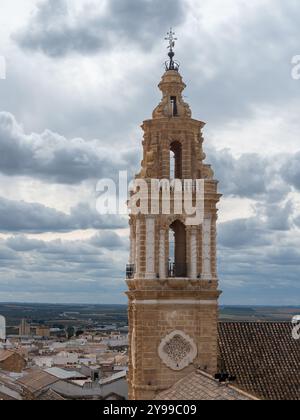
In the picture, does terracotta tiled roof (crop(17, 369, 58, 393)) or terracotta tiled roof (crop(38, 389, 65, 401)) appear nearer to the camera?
terracotta tiled roof (crop(38, 389, 65, 401))

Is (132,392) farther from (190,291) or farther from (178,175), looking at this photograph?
(178,175)

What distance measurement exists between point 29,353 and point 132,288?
7570 cm

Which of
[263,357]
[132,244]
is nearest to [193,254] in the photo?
[132,244]

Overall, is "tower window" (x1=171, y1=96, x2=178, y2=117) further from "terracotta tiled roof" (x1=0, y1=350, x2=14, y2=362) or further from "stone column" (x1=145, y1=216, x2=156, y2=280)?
"terracotta tiled roof" (x1=0, y1=350, x2=14, y2=362)

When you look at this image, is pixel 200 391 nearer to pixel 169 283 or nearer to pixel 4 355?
pixel 169 283

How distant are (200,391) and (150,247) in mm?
5373

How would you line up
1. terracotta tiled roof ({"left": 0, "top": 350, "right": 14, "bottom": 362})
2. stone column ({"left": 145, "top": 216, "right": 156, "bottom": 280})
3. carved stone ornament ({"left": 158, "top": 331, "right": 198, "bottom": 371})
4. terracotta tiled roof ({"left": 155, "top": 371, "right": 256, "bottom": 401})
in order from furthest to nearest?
1. terracotta tiled roof ({"left": 0, "top": 350, "right": 14, "bottom": 362})
2. stone column ({"left": 145, "top": 216, "right": 156, "bottom": 280})
3. carved stone ornament ({"left": 158, "top": 331, "right": 198, "bottom": 371})
4. terracotta tiled roof ({"left": 155, "top": 371, "right": 256, "bottom": 401})

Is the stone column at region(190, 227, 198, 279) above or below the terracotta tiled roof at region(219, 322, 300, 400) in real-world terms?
above

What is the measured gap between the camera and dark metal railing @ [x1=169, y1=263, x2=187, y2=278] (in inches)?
1101

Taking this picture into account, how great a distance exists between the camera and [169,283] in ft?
89.4

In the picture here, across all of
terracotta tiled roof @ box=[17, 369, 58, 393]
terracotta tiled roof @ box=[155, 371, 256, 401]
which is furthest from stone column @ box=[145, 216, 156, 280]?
terracotta tiled roof @ box=[17, 369, 58, 393]

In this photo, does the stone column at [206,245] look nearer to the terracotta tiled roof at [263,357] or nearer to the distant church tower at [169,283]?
the distant church tower at [169,283]
